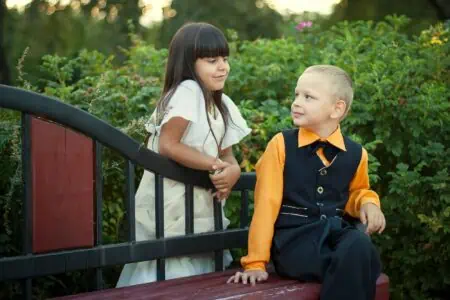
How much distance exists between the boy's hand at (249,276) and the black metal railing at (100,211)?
303 millimetres

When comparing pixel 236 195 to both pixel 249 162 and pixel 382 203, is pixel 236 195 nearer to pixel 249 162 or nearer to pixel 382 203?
pixel 249 162

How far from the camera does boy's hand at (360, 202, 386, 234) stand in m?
3.07

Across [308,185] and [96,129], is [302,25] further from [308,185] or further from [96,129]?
[96,129]

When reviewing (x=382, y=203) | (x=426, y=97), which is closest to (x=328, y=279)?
(x=382, y=203)

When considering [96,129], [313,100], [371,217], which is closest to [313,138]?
[313,100]

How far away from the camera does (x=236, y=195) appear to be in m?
4.02

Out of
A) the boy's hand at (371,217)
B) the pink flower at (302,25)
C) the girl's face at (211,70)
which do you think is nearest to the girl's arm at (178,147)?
the girl's face at (211,70)

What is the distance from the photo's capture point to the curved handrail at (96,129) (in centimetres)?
257

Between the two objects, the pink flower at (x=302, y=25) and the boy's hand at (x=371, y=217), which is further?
the pink flower at (x=302, y=25)

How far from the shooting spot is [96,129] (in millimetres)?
2809

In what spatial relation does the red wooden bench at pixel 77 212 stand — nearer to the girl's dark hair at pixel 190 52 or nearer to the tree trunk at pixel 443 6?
the girl's dark hair at pixel 190 52

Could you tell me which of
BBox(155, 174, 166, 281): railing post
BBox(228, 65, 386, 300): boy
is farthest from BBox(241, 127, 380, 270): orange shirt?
BBox(155, 174, 166, 281): railing post

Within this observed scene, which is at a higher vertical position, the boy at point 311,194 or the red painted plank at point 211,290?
the boy at point 311,194

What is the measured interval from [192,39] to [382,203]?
152 cm
